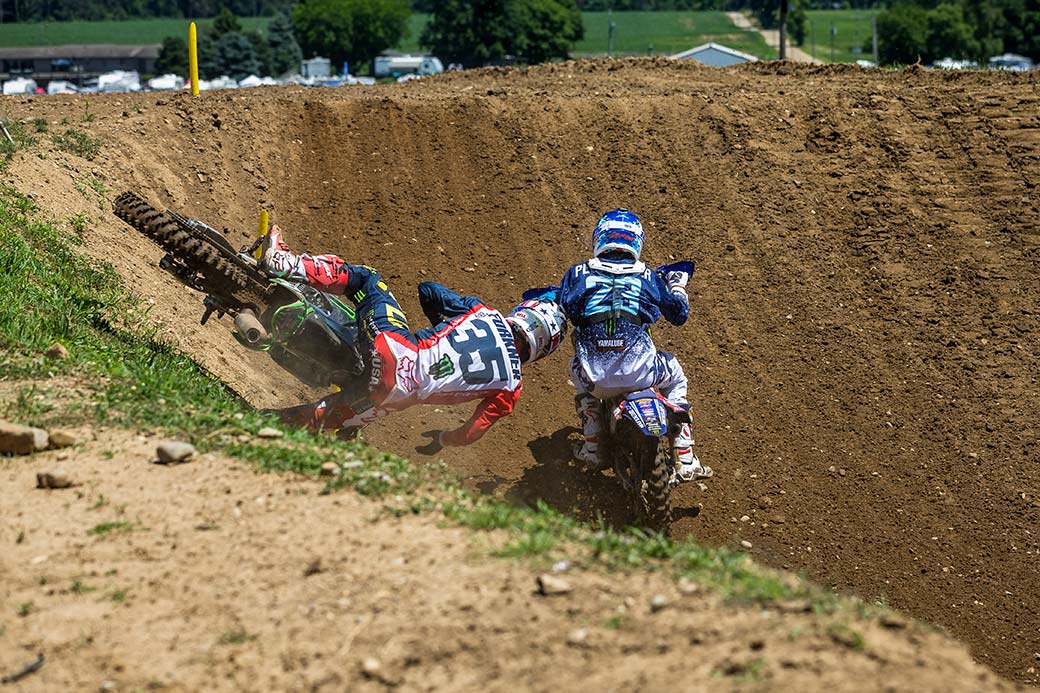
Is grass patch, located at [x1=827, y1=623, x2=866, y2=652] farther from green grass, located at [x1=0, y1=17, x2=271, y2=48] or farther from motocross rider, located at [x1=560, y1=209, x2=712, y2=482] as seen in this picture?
green grass, located at [x1=0, y1=17, x2=271, y2=48]

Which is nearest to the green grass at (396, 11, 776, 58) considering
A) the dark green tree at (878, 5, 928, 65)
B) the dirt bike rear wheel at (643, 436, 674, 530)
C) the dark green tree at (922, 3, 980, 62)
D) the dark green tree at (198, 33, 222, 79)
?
the dark green tree at (878, 5, 928, 65)

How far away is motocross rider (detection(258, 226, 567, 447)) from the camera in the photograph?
8109 mm

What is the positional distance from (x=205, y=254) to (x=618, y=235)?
283cm

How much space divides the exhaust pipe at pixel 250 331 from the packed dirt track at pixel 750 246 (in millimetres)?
2076

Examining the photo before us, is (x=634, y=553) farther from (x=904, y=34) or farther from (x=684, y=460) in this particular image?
(x=904, y=34)

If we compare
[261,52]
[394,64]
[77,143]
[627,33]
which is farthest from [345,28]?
[77,143]

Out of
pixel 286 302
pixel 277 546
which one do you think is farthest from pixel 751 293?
pixel 277 546

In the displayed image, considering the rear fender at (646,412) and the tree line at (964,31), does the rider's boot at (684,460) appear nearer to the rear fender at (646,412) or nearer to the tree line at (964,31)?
the rear fender at (646,412)

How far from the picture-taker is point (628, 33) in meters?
108

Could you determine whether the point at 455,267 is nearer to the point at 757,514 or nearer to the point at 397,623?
the point at 757,514

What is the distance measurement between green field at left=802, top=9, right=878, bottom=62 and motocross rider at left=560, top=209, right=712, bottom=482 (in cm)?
8257

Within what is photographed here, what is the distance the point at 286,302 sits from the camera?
8.25m

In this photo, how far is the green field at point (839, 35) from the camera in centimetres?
9330

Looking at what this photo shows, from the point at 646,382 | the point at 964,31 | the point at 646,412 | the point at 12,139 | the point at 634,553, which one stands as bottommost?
the point at 964,31
